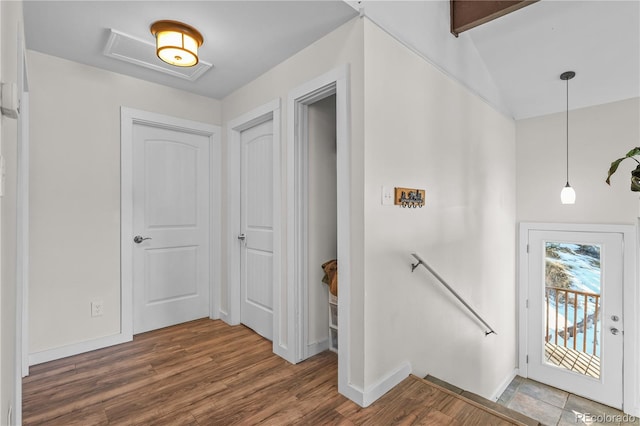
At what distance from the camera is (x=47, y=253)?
2.38 m

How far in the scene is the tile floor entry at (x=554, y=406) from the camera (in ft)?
10.3

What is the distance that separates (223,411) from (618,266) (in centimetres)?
389

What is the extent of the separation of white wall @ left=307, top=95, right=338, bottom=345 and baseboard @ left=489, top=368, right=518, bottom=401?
88.3 inches

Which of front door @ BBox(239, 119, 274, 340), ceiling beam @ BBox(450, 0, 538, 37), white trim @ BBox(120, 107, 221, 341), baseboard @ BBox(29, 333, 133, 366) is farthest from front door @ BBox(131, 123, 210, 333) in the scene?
ceiling beam @ BBox(450, 0, 538, 37)

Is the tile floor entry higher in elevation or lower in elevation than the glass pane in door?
lower

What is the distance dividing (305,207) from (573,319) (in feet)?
11.1

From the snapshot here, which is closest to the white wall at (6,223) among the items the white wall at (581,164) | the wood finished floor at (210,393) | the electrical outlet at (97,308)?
the wood finished floor at (210,393)

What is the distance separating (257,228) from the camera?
296 centimetres

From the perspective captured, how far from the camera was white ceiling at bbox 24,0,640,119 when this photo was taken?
1938mm

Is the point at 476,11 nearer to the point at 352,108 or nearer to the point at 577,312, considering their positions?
the point at 352,108

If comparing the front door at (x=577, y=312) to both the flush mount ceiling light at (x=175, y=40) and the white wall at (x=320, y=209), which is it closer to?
the white wall at (x=320, y=209)

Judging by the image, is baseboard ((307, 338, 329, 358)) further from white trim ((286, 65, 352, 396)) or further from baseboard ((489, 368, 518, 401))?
baseboard ((489, 368, 518, 401))

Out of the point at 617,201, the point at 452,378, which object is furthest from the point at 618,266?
the point at 452,378

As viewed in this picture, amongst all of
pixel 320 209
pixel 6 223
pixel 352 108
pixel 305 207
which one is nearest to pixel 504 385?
pixel 320 209
